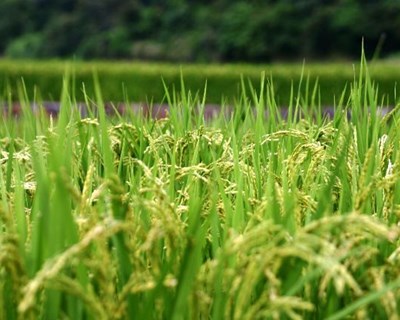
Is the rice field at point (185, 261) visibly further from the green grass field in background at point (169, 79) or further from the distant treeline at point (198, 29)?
the distant treeline at point (198, 29)

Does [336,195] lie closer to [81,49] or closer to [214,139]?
[214,139]

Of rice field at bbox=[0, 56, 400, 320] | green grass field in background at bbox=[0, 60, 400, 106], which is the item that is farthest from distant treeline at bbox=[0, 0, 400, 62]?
rice field at bbox=[0, 56, 400, 320]

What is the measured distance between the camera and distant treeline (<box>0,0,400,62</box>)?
143ft

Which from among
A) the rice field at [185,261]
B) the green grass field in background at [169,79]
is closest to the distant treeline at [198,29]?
the green grass field in background at [169,79]

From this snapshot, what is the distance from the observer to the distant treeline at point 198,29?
143ft

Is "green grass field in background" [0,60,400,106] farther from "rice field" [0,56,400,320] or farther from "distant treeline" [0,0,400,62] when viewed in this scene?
"distant treeline" [0,0,400,62]

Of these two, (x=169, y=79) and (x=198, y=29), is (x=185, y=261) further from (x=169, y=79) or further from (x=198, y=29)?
(x=198, y=29)

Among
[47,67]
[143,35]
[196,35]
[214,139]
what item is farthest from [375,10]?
[214,139]

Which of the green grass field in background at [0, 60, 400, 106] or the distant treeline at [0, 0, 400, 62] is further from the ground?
the green grass field in background at [0, 60, 400, 106]

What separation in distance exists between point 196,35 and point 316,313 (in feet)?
157

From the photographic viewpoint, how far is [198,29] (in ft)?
163

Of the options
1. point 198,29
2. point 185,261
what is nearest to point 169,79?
point 185,261

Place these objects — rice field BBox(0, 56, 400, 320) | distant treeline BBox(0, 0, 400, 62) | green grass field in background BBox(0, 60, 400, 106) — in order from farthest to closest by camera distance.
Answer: distant treeline BBox(0, 0, 400, 62) → green grass field in background BBox(0, 60, 400, 106) → rice field BBox(0, 56, 400, 320)

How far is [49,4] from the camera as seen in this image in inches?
2105
